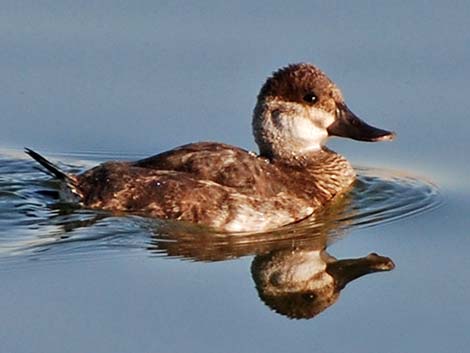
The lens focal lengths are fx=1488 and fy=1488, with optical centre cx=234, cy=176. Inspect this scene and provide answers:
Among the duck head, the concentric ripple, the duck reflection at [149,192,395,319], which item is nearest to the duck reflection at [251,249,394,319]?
the duck reflection at [149,192,395,319]

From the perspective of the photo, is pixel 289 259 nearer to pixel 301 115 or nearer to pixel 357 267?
pixel 357 267

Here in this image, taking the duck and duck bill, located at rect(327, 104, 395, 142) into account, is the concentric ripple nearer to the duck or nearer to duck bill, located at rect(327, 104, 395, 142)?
the duck

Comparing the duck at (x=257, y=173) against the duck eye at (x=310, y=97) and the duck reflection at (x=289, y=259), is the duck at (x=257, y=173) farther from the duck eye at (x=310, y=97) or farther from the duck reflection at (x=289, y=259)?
the duck reflection at (x=289, y=259)

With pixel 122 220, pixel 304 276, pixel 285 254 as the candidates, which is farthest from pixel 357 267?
pixel 122 220

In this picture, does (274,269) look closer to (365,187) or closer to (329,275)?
(329,275)

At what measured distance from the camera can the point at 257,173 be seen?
9305mm

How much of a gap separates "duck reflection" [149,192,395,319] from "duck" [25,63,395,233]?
136mm

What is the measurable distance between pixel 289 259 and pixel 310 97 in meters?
1.56

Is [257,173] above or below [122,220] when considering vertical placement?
above

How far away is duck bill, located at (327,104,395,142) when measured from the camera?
9.81 m

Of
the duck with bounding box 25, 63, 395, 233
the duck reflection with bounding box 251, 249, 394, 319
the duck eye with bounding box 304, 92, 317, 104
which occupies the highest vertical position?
the duck eye with bounding box 304, 92, 317, 104

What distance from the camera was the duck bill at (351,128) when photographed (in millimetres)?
9812

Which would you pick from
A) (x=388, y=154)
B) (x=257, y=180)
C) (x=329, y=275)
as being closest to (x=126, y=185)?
(x=257, y=180)

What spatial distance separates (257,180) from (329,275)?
1075 mm
